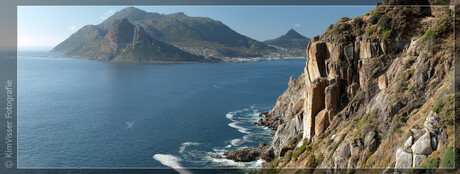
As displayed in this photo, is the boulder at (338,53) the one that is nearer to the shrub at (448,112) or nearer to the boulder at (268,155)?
the shrub at (448,112)

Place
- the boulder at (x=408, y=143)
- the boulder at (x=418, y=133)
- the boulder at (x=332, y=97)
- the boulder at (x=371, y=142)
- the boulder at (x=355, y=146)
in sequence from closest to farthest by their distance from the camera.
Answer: the boulder at (x=418, y=133) < the boulder at (x=408, y=143) < the boulder at (x=371, y=142) < the boulder at (x=355, y=146) < the boulder at (x=332, y=97)

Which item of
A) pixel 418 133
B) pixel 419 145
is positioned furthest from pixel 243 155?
pixel 419 145

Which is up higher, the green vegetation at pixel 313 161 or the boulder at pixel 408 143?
the boulder at pixel 408 143

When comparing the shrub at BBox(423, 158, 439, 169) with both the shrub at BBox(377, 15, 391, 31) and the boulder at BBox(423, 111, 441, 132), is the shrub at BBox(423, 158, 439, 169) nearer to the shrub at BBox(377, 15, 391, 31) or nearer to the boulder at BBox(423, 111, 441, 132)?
the boulder at BBox(423, 111, 441, 132)

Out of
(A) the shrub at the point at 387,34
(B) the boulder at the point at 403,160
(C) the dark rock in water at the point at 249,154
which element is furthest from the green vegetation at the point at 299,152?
(C) the dark rock in water at the point at 249,154

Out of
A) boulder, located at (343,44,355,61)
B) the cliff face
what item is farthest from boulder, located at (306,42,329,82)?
boulder, located at (343,44,355,61)

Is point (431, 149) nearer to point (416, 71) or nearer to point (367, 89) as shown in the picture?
point (416, 71)
